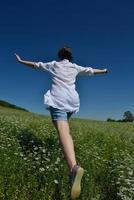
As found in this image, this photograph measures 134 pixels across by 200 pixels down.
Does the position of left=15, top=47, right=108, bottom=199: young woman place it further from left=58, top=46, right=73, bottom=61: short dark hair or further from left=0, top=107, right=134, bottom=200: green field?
left=0, top=107, right=134, bottom=200: green field

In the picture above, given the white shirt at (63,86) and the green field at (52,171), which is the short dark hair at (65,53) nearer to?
the white shirt at (63,86)

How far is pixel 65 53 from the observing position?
34.4 feet

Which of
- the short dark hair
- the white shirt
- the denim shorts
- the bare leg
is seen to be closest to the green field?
the bare leg

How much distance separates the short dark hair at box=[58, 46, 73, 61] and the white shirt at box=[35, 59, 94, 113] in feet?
0.36

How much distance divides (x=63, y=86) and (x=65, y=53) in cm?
82

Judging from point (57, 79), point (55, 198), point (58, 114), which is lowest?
point (55, 198)

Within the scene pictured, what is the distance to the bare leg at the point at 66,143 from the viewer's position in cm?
916

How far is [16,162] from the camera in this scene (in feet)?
34.8

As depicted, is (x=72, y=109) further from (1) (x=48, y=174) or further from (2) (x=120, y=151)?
(2) (x=120, y=151)

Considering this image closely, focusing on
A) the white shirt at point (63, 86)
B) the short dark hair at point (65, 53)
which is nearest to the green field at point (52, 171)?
the white shirt at point (63, 86)

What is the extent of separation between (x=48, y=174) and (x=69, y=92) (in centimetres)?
180

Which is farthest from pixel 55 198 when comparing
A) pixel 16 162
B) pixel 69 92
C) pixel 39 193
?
pixel 69 92

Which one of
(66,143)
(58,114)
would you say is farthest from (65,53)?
(66,143)

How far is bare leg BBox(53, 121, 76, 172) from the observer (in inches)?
360
